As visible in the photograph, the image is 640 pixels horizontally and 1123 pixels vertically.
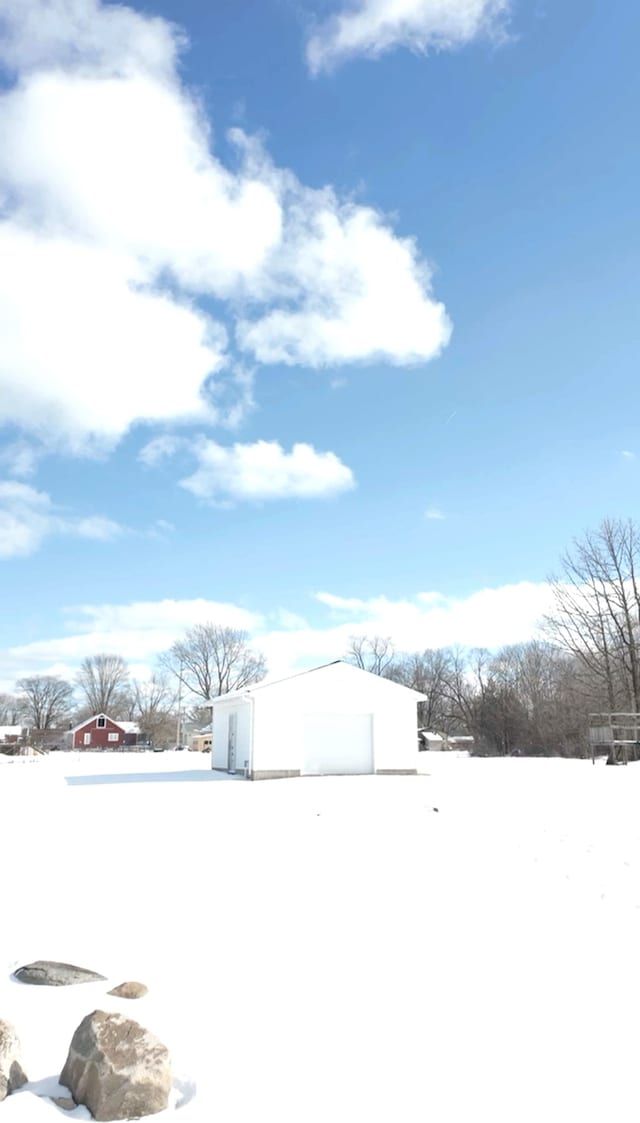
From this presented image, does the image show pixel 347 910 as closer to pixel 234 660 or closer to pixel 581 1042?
pixel 581 1042

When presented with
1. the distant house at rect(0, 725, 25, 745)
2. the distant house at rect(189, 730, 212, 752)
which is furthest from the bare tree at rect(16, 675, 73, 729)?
the distant house at rect(189, 730, 212, 752)

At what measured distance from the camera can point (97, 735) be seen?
2736 inches

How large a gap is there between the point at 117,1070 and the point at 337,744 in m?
20.0

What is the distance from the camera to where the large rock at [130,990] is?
4555 millimetres

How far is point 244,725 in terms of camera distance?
23.6 meters

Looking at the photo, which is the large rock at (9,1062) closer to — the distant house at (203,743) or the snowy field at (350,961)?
the snowy field at (350,961)

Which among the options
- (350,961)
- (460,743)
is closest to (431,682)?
(460,743)

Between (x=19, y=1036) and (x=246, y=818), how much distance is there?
29.4 ft

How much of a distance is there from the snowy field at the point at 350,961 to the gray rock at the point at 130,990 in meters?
0.06

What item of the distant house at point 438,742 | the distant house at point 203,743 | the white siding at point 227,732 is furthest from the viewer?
the distant house at point 203,743

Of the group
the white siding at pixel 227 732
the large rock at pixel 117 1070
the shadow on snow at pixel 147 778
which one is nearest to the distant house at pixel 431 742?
the white siding at pixel 227 732

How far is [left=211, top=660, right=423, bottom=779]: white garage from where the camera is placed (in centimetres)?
2223

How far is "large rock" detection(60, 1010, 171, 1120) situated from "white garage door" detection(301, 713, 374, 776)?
19.4 metres

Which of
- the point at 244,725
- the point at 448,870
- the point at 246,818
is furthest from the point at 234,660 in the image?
the point at 448,870
